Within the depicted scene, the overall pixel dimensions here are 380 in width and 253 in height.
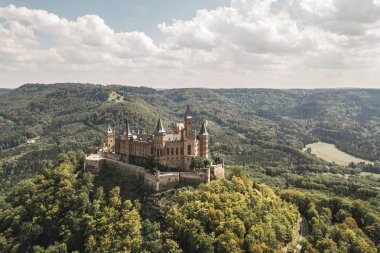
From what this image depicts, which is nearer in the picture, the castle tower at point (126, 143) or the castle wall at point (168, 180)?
the castle wall at point (168, 180)

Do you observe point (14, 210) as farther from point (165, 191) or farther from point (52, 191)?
point (165, 191)

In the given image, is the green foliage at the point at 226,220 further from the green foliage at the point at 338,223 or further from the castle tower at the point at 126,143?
the castle tower at the point at 126,143

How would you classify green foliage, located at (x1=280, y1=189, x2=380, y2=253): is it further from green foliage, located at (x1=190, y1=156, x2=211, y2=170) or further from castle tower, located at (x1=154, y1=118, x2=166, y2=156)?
castle tower, located at (x1=154, y1=118, x2=166, y2=156)

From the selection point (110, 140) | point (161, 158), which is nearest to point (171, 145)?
point (161, 158)

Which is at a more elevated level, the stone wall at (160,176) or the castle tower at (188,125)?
the castle tower at (188,125)

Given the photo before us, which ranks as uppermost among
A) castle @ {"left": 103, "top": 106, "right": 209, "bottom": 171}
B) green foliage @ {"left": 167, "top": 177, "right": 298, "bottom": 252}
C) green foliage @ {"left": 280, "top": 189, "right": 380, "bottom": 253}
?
castle @ {"left": 103, "top": 106, "right": 209, "bottom": 171}

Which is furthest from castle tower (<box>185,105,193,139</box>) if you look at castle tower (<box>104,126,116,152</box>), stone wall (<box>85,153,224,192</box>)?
castle tower (<box>104,126,116,152</box>)

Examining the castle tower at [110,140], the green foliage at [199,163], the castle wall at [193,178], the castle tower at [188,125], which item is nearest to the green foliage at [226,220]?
the castle wall at [193,178]
